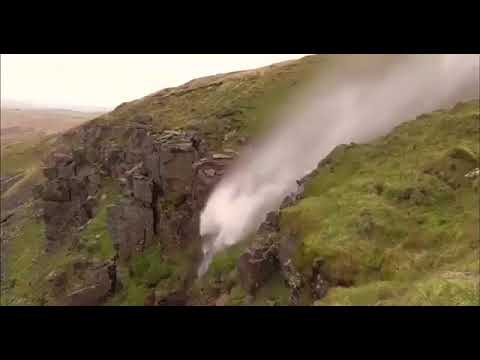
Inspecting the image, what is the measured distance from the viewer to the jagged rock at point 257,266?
73.5 feet

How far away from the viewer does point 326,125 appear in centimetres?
4238

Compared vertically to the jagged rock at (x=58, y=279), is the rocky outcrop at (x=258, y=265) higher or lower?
higher

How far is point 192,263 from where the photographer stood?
35000 millimetres

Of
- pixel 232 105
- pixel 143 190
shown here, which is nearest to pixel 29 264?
pixel 143 190

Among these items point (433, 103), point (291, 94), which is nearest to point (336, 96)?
point (291, 94)

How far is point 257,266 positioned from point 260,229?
3207mm

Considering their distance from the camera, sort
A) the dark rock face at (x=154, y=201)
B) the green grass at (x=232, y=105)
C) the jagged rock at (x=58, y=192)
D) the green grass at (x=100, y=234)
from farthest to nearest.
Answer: the jagged rock at (x=58, y=192) → the green grass at (x=232, y=105) → the green grass at (x=100, y=234) → the dark rock face at (x=154, y=201)

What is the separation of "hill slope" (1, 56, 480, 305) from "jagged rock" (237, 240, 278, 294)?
0.19 feet

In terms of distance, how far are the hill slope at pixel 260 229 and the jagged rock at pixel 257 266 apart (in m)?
0.06

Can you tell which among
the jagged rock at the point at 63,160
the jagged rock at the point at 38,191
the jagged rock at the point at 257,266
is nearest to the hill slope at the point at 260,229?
the jagged rock at the point at 257,266

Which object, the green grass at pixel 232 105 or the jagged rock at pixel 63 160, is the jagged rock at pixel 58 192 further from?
the green grass at pixel 232 105

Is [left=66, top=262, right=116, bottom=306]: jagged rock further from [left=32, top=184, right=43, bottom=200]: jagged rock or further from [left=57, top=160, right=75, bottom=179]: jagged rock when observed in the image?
[left=32, top=184, right=43, bottom=200]: jagged rock

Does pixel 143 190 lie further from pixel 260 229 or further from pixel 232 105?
pixel 260 229

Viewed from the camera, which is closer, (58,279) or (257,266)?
(257,266)
